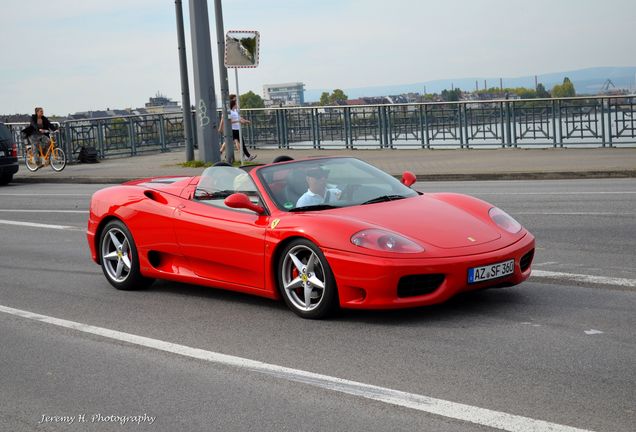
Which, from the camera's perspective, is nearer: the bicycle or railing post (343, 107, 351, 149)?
the bicycle

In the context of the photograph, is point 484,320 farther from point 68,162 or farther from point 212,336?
point 68,162

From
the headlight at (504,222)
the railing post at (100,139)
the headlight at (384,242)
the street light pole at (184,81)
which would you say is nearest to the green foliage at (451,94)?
the street light pole at (184,81)

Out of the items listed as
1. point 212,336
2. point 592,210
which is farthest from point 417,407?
point 592,210

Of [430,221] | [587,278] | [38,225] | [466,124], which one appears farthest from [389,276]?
[466,124]

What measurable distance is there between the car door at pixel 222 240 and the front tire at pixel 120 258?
2.65 feet

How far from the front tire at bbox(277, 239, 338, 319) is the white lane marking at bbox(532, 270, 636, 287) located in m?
2.25

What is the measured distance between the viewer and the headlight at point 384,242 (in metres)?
7.72

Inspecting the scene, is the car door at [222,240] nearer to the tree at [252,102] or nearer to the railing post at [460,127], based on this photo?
the railing post at [460,127]

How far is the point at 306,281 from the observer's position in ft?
26.4

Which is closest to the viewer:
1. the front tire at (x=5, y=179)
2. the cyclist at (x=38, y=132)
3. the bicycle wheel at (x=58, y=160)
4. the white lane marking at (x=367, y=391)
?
the white lane marking at (x=367, y=391)

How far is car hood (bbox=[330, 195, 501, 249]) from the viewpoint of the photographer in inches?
313

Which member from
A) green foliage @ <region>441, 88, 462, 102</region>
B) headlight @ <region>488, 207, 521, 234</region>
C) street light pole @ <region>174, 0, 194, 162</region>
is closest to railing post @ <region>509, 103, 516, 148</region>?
green foliage @ <region>441, 88, 462, 102</region>

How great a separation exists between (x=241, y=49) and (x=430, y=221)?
50.1 ft

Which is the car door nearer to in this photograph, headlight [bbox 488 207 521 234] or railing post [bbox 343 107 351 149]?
headlight [bbox 488 207 521 234]
